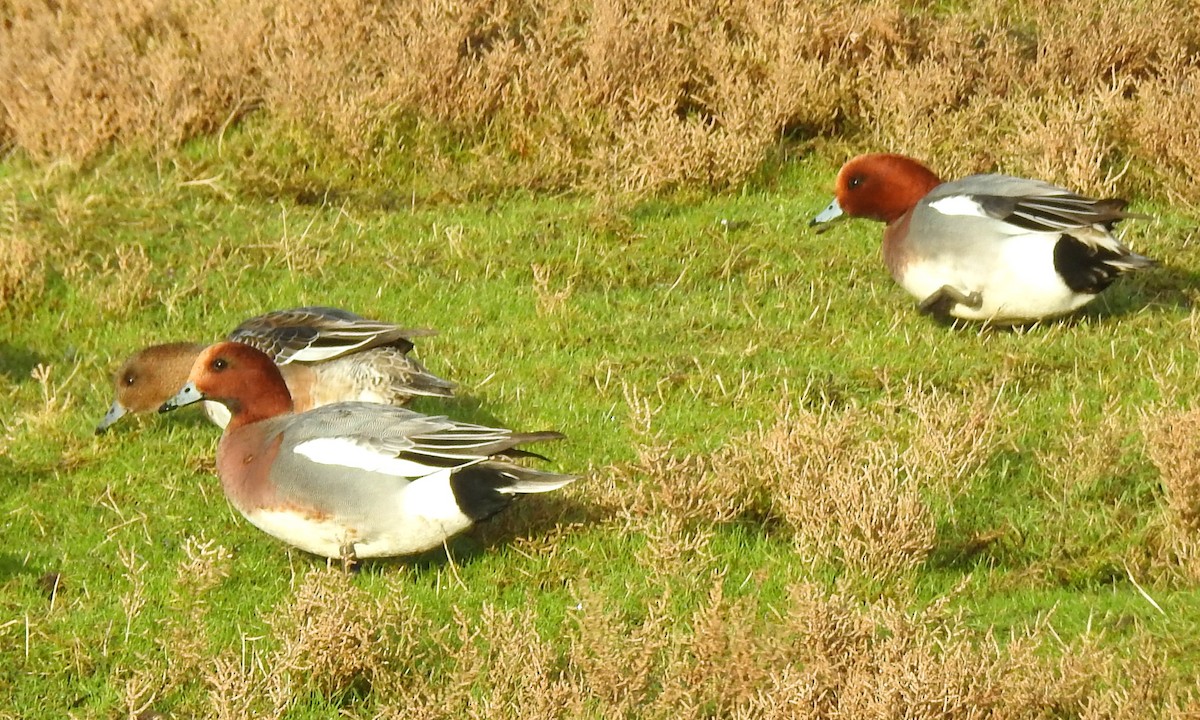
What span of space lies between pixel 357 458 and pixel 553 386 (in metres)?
1.66

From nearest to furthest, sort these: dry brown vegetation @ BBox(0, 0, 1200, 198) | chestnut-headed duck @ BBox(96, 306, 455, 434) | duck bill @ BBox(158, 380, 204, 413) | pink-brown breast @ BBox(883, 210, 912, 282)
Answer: duck bill @ BBox(158, 380, 204, 413) < chestnut-headed duck @ BBox(96, 306, 455, 434) < pink-brown breast @ BBox(883, 210, 912, 282) < dry brown vegetation @ BBox(0, 0, 1200, 198)

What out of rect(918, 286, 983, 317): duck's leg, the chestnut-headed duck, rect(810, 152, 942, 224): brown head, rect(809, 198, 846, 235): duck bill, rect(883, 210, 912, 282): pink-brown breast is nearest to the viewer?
the chestnut-headed duck

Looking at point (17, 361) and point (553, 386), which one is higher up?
point (17, 361)

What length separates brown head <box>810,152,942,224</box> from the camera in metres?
7.29

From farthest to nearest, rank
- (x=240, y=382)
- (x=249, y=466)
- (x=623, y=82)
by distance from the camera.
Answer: (x=623, y=82)
(x=240, y=382)
(x=249, y=466)

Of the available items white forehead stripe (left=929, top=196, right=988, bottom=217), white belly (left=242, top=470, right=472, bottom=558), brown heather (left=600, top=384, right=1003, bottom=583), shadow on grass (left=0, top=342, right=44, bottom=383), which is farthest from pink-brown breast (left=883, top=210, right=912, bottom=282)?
shadow on grass (left=0, top=342, right=44, bottom=383)

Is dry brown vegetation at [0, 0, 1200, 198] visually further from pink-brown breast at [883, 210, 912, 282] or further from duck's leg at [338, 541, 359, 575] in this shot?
duck's leg at [338, 541, 359, 575]

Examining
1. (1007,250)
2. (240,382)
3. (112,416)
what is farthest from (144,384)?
(1007,250)

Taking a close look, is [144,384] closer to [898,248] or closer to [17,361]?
[17,361]

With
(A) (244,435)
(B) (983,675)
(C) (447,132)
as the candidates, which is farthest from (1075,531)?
(C) (447,132)

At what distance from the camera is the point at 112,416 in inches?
243

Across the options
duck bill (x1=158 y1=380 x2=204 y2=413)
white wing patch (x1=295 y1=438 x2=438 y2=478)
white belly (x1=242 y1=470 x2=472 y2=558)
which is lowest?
white belly (x1=242 y1=470 x2=472 y2=558)

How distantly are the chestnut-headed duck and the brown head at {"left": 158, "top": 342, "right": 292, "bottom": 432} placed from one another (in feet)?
1.85

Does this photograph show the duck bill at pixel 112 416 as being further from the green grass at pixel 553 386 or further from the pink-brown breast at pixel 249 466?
the pink-brown breast at pixel 249 466
